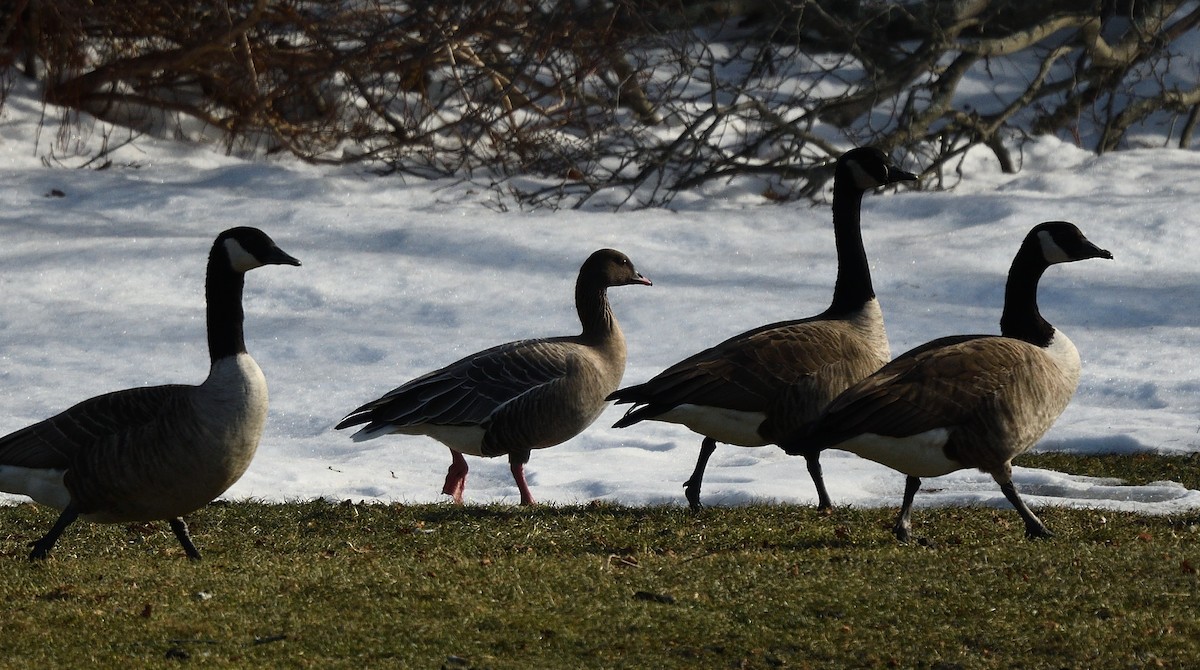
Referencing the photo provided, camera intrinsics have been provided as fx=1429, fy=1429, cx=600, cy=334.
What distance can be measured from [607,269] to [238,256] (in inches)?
143

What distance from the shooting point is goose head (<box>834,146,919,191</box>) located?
996cm

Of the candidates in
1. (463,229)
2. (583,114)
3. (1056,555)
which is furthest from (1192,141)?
(1056,555)

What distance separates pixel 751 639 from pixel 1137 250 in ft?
46.0

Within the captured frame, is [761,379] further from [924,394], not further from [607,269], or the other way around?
[607,269]

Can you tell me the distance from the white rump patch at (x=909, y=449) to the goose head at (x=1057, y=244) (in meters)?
1.64

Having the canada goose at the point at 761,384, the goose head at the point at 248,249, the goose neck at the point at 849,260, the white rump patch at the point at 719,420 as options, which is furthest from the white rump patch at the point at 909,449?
the goose head at the point at 248,249

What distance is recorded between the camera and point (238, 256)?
297 inches

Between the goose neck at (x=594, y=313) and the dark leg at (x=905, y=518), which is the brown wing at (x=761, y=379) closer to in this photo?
the dark leg at (x=905, y=518)

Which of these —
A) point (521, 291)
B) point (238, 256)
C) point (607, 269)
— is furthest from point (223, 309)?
point (521, 291)

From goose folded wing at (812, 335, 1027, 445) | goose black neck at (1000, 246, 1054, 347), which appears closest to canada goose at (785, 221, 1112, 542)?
goose folded wing at (812, 335, 1027, 445)

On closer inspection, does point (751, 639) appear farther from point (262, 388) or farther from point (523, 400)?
point (523, 400)

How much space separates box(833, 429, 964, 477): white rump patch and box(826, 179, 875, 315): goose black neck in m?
2.01

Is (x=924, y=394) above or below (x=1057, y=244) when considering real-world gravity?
below

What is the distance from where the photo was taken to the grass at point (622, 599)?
18.6ft
